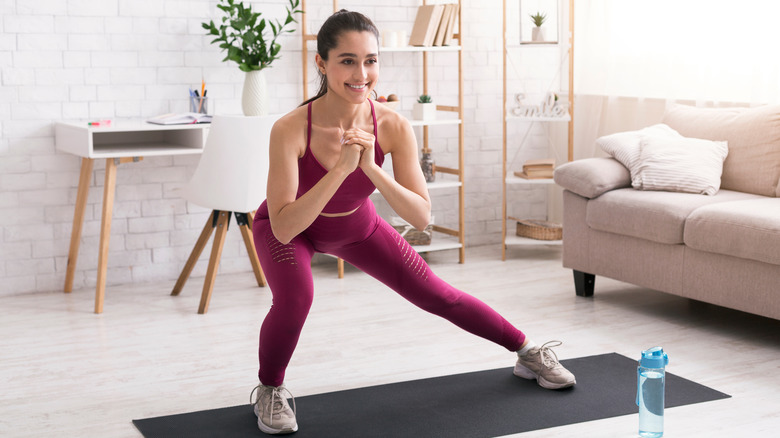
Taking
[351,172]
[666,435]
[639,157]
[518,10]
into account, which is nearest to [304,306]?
[351,172]

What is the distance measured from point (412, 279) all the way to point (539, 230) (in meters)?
2.36

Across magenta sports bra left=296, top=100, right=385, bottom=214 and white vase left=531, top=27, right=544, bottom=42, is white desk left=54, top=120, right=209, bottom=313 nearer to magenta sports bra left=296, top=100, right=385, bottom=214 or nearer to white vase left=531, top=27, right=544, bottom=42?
magenta sports bra left=296, top=100, right=385, bottom=214

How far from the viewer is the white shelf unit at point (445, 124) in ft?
14.9

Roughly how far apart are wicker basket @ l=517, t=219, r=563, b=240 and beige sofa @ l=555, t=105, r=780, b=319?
0.79 m

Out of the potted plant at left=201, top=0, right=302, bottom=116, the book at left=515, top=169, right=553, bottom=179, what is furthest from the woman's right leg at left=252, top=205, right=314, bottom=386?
the book at left=515, top=169, right=553, bottom=179

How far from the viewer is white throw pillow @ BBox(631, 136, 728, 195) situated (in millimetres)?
3711

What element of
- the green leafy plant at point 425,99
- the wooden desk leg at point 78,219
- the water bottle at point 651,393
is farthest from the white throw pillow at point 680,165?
the wooden desk leg at point 78,219

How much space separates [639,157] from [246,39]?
1763 millimetres

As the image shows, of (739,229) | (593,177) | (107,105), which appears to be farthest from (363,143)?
(107,105)

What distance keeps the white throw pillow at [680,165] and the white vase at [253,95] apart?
164cm

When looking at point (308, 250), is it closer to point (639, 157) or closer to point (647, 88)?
point (639, 157)

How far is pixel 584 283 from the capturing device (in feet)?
13.0

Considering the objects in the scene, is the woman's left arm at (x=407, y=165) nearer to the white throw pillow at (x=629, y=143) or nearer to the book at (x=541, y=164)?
the white throw pillow at (x=629, y=143)

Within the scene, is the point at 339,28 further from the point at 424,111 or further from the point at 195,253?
Answer: the point at 424,111
